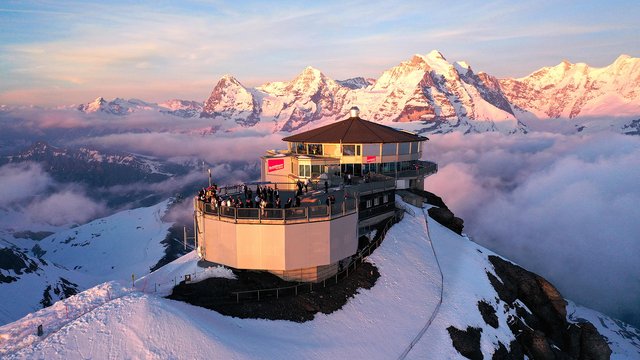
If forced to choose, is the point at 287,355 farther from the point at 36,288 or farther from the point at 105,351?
the point at 36,288

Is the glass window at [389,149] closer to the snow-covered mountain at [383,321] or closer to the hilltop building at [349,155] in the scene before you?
the hilltop building at [349,155]

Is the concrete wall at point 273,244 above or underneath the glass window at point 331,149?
underneath

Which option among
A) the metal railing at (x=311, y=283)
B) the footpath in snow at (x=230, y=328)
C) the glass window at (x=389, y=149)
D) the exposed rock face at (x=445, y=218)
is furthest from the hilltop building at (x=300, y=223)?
the exposed rock face at (x=445, y=218)

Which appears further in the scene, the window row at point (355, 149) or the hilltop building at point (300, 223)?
the window row at point (355, 149)

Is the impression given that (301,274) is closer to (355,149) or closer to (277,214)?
(277,214)

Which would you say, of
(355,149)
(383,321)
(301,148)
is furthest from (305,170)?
(383,321)

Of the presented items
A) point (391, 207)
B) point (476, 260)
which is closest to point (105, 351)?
point (391, 207)

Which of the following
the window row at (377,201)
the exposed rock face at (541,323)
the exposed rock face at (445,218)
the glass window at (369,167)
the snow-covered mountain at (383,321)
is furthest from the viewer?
the exposed rock face at (445,218)
